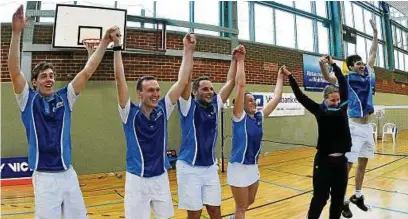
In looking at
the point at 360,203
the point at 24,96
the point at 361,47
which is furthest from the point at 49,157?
the point at 361,47

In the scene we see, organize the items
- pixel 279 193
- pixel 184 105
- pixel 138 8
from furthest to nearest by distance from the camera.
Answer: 1. pixel 138 8
2. pixel 279 193
3. pixel 184 105

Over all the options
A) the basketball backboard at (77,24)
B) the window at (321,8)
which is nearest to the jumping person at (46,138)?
the basketball backboard at (77,24)

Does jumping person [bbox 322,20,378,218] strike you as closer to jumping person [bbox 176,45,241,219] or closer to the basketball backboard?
jumping person [bbox 176,45,241,219]

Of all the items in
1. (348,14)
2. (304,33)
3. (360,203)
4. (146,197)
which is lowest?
(360,203)

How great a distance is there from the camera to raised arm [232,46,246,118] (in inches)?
116

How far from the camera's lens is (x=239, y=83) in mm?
2945

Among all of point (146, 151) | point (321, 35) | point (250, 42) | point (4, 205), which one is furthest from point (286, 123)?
point (146, 151)

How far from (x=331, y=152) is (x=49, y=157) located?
7.98 feet

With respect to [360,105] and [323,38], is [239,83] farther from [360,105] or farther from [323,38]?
[323,38]

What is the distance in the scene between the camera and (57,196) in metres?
2.22

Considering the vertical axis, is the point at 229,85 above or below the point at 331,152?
above

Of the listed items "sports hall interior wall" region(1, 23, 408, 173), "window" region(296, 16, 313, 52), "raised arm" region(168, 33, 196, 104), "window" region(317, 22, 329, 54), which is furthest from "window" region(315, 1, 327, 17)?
"raised arm" region(168, 33, 196, 104)

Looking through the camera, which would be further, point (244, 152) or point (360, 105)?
point (360, 105)

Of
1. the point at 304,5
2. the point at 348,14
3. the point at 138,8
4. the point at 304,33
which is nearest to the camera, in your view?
the point at 138,8
